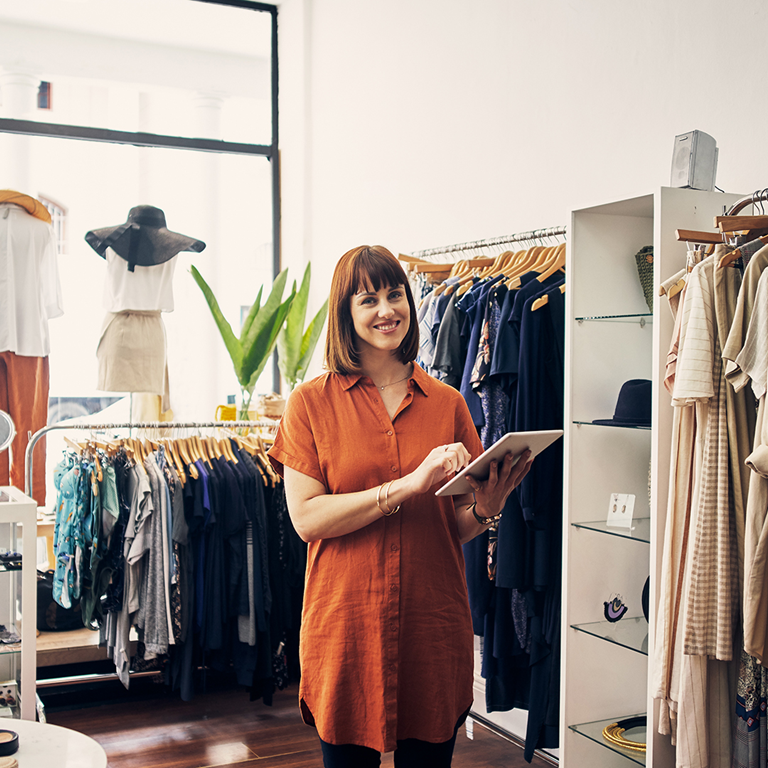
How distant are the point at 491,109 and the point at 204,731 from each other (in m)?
2.72

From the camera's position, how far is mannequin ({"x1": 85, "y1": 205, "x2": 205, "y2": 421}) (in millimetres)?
3809

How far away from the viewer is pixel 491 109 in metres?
3.42

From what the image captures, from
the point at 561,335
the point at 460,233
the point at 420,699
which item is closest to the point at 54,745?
the point at 420,699

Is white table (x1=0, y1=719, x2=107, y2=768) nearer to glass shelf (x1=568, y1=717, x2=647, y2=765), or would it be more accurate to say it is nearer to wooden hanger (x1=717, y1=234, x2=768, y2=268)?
glass shelf (x1=568, y1=717, x2=647, y2=765)

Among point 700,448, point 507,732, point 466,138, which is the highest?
point 466,138

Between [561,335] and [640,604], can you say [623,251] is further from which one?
[640,604]

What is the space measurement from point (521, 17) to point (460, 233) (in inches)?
34.9

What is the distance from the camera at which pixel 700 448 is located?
1.91m

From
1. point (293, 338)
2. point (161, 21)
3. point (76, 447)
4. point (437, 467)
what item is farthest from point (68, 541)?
point (161, 21)

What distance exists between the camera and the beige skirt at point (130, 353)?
3.81 m

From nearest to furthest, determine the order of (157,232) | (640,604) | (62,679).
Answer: (640,604), (62,679), (157,232)

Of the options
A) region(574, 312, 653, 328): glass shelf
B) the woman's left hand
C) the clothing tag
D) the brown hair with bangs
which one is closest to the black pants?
the woman's left hand

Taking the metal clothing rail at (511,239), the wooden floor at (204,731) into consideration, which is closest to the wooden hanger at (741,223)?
the metal clothing rail at (511,239)

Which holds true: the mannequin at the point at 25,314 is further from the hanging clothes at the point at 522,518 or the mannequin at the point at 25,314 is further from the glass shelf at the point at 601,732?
the glass shelf at the point at 601,732
